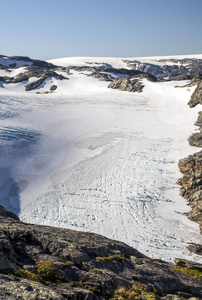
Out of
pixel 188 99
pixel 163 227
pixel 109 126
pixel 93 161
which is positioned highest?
pixel 188 99

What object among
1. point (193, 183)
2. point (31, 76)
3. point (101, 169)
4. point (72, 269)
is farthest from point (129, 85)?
point (72, 269)

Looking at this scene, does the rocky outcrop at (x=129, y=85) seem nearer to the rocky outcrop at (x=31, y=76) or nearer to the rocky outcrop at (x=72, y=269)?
the rocky outcrop at (x=31, y=76)

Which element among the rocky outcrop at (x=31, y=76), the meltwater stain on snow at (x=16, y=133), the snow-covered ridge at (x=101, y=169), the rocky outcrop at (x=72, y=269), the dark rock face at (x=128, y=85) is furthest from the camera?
the rocky outcrop at (x=31, y=76)

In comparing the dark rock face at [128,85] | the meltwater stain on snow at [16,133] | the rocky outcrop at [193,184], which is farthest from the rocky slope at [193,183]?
the dark rock face at [128,85]

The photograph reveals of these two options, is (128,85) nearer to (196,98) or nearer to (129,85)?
(129,85)

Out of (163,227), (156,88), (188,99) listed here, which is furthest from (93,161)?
(156,88)

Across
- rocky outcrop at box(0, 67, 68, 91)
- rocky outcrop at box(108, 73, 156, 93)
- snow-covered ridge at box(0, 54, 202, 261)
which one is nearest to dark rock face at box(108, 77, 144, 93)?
rocky outcrop at box(108, 73, 156, 93)

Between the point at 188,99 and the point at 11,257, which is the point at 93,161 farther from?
the point at 188,99

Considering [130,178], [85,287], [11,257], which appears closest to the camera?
[85,287]

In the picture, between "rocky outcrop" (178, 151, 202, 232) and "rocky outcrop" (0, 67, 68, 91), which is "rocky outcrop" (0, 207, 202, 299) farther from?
"rocky outcrop" (0, 67, 68, 91)
